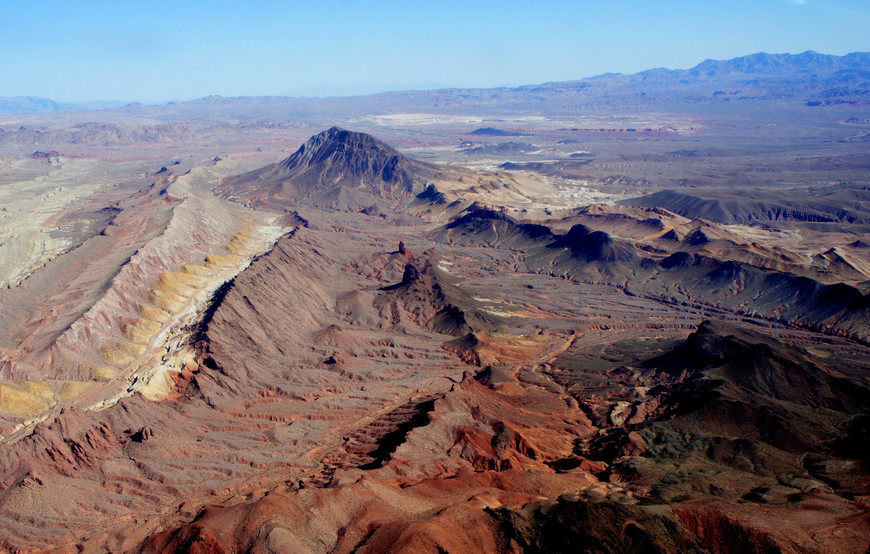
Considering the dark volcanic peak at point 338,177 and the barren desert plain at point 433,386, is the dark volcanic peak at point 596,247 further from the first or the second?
the dark volcanic peak at point 338,177

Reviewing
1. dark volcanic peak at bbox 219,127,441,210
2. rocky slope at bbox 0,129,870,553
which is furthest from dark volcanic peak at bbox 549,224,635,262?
dark volcanic peak at bbox 219,127,441,210

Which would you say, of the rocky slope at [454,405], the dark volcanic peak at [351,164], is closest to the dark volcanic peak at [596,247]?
the rocky slope at [454,405]

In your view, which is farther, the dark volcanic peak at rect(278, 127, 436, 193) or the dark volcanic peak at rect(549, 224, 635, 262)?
the dark volcanic peak at rect(278, 127, 436, 193)

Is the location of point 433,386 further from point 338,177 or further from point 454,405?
point 338,177

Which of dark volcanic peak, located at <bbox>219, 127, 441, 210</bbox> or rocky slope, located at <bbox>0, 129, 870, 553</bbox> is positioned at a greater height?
dark volcanic peak, located at <bbox>219, 127, 441, 210</bbox>

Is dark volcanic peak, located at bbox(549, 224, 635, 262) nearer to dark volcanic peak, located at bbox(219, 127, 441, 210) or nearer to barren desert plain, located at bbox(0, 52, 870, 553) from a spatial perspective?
barren desert plain, located at bbox(0, 52, 870, 553)

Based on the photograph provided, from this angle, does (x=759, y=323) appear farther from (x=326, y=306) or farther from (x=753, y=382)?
(x=326, y=306)

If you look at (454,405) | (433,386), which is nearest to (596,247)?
(433,386)
